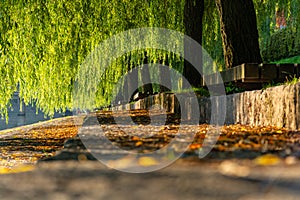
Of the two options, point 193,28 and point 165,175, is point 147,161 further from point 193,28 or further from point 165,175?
point 193,28

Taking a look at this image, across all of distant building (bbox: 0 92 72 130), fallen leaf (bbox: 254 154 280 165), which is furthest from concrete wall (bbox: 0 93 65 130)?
fallen leaf (bbox: 254 154 280 165)

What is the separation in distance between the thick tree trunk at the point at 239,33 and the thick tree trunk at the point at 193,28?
8.20ft

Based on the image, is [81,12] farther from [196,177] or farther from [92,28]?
[196,177]

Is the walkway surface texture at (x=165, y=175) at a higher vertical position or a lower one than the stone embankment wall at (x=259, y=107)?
lower

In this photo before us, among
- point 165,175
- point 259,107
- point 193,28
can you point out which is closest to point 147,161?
point 165,175

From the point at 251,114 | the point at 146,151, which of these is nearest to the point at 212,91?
the point at 251,114

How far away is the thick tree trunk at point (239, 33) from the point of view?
19.7ft

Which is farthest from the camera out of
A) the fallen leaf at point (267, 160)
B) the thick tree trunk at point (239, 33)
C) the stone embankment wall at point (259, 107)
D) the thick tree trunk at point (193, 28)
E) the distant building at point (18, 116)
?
the distant building at point (18, 116)

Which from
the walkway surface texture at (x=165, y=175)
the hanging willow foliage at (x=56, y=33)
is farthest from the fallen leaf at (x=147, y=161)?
the hanging willow foliage at (x=56, y=33)

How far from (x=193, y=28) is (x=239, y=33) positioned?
2.64 m

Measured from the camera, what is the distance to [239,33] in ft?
19.8

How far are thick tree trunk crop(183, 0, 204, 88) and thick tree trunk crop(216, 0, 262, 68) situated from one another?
8.20 ft

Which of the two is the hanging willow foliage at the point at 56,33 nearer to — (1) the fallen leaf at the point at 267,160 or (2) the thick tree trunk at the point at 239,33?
(2) the thick tree trunk at the point at 239,33

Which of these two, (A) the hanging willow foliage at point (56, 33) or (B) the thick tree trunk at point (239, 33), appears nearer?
(B) the thick tree trunk at point (239, 33)
